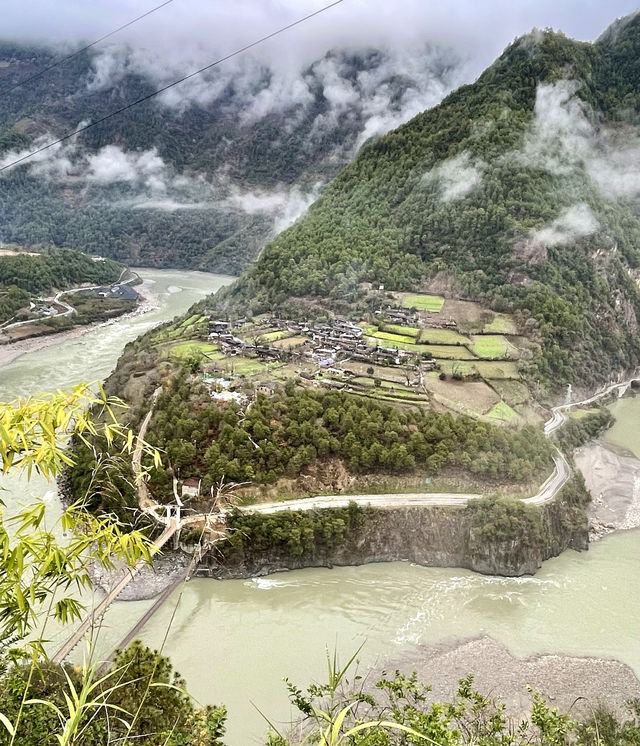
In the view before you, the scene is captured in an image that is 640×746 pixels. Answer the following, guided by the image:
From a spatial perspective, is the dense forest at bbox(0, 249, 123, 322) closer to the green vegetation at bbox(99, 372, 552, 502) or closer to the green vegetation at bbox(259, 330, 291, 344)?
the green vegetation at bbox(259, 330, 291, 344)

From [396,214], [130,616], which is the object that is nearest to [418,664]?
[130,616]

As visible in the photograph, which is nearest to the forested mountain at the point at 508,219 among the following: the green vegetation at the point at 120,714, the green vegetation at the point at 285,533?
the green vegetation at the point at 285,533

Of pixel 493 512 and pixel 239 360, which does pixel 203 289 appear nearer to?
pixel 239 360

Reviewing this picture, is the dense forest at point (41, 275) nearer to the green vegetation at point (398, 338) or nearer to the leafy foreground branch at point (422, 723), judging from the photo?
the green vegetation at point (398, 338)

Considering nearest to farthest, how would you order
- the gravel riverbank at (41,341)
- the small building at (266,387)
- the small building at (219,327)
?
the small building at (266,387) < the small building at (219,327) < the gravel riverbank at (41,341)

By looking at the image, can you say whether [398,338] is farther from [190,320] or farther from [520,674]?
[520,674]

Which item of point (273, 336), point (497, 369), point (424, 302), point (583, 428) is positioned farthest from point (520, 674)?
point (424, 302)

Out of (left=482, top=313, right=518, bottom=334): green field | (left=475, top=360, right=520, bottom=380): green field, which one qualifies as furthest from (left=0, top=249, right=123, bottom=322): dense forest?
(left=475, top=360, right=520, bottom=380): green field
